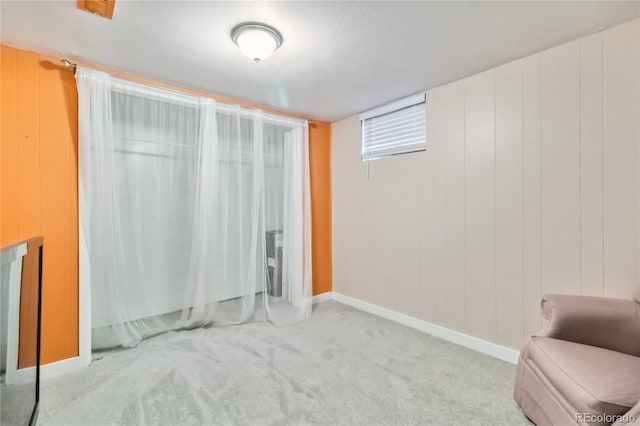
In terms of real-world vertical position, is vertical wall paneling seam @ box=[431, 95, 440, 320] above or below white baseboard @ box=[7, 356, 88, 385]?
above

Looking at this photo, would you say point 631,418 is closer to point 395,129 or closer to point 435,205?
point 435,205

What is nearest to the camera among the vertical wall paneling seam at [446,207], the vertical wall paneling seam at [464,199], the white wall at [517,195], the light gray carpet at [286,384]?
the light gray carpet at [286,384]

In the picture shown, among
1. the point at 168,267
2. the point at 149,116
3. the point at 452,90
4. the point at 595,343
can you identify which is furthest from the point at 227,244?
the point at 595,343

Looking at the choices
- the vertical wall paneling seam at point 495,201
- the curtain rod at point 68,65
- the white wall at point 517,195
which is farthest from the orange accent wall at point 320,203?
the curtain rod at point 68,65

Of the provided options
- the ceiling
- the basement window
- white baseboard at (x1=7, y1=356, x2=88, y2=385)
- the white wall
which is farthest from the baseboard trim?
white baseboard at (x1=7, y1=356, x2=88, y2=385)

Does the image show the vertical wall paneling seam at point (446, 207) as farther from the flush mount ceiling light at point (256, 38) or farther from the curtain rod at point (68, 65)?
the curtain rod at point (68, 65)

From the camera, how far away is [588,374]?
1392 mm

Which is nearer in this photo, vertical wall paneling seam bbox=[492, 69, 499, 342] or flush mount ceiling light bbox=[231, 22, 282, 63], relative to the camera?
flush mount ceiling light bbox=[231, 22, 282, 63]

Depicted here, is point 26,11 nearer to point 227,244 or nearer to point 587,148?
point 227,244

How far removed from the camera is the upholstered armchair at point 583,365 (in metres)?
1.28

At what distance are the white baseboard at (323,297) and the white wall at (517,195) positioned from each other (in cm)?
80

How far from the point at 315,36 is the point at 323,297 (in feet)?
9.99

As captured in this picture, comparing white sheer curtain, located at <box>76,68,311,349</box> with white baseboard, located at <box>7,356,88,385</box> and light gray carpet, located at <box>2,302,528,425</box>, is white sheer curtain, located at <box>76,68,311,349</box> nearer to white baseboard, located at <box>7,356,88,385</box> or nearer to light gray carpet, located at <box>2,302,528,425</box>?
white baseboard, located at <box>7,356,88,385</box>

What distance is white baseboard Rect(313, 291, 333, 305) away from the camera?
392 centimetres
